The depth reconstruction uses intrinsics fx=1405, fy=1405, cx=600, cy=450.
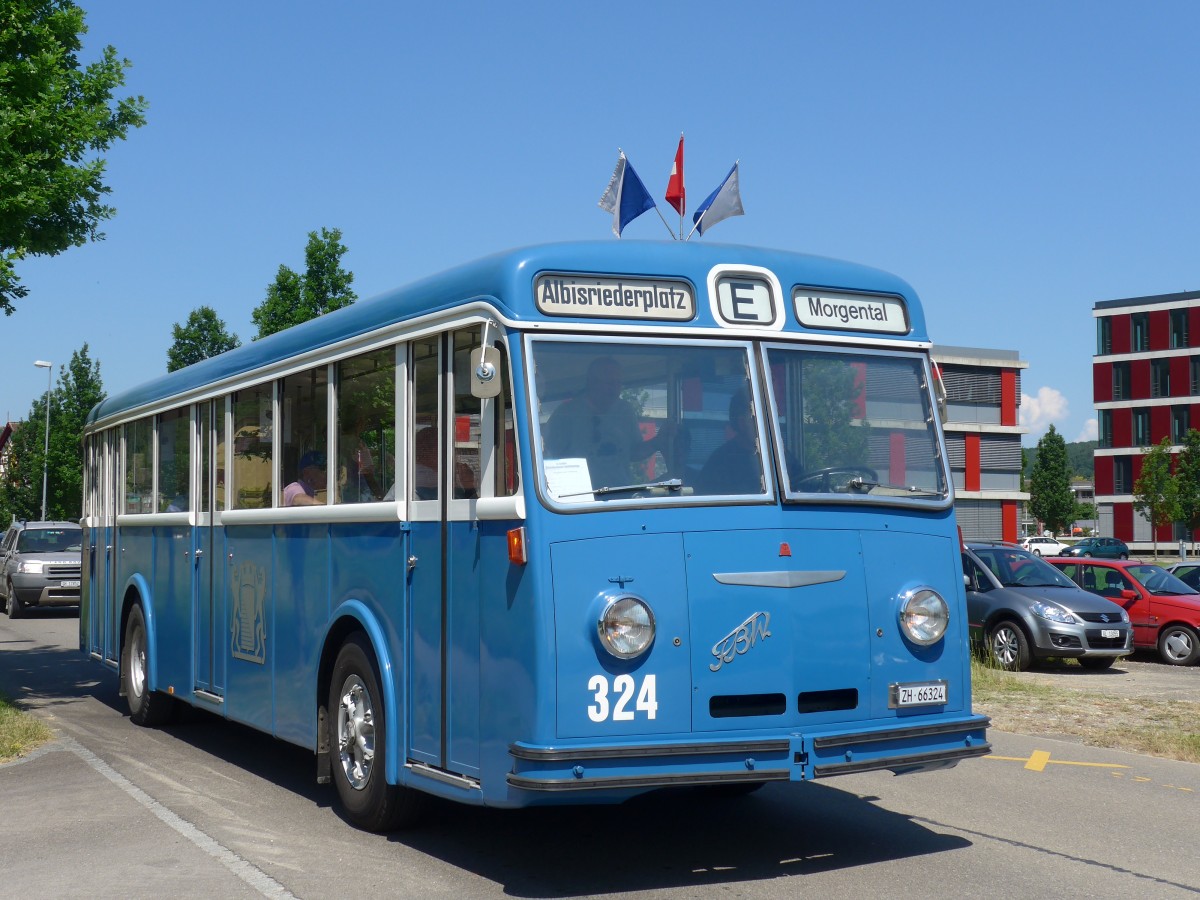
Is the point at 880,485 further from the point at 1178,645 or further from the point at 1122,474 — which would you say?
the point at 1122,474

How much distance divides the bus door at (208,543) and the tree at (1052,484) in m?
113

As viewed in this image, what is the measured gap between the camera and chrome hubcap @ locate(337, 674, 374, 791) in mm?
7691

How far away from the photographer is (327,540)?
8414 mm

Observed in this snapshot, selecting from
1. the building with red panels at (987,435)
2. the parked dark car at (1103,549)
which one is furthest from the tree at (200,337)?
the building with red panels at (987,435)

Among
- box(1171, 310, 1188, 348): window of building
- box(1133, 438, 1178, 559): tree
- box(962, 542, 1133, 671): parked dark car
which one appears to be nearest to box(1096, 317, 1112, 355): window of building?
box(1171, 310, 1188, 348): window of building

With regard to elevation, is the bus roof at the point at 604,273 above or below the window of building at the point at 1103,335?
below

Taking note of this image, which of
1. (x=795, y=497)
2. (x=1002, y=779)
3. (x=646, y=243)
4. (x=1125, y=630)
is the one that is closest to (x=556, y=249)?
(x=646, y=243)

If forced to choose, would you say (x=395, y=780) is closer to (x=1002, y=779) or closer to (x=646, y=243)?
(x=646, y=243)

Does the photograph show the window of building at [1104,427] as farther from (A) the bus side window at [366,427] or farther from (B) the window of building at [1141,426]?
(A) the bus side window at [366,427]

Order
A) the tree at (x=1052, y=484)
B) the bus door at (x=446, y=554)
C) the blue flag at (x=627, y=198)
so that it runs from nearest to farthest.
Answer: the bus door at (x=446, y=554), the blue flag at (x=627, y=198), the tree at (x=1052, y=484)

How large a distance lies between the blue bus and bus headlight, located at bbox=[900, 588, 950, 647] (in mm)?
15

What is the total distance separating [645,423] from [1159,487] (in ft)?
245

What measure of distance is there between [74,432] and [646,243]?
55.1m

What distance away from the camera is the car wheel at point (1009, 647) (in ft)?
58.6
